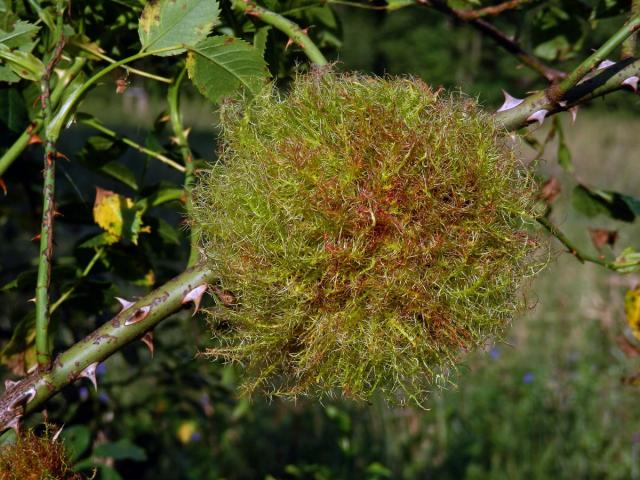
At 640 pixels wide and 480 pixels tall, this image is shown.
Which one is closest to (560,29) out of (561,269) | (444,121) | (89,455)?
(444,121)

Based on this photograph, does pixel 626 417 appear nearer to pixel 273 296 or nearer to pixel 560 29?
pixel 560 29

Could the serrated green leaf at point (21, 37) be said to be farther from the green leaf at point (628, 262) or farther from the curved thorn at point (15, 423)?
the green leaf at point (628, 262)

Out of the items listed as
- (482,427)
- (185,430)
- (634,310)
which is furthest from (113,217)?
(482,427)

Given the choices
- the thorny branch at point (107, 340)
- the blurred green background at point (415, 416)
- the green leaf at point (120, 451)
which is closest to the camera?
the thorny branch at point (107, 340)

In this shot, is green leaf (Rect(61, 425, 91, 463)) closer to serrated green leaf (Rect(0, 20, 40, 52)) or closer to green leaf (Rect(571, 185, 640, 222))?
serrated green leaf (Rect(0, 20, 40, 52))

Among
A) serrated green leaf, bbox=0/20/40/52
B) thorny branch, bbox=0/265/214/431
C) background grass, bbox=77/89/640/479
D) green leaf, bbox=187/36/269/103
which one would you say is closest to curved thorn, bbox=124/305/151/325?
thorny branch, bbox=0/265/214/431

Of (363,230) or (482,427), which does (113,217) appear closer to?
(363,230)

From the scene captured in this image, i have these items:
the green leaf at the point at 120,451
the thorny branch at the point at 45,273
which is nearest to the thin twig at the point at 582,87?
the thorny branch at the point at 45,273
